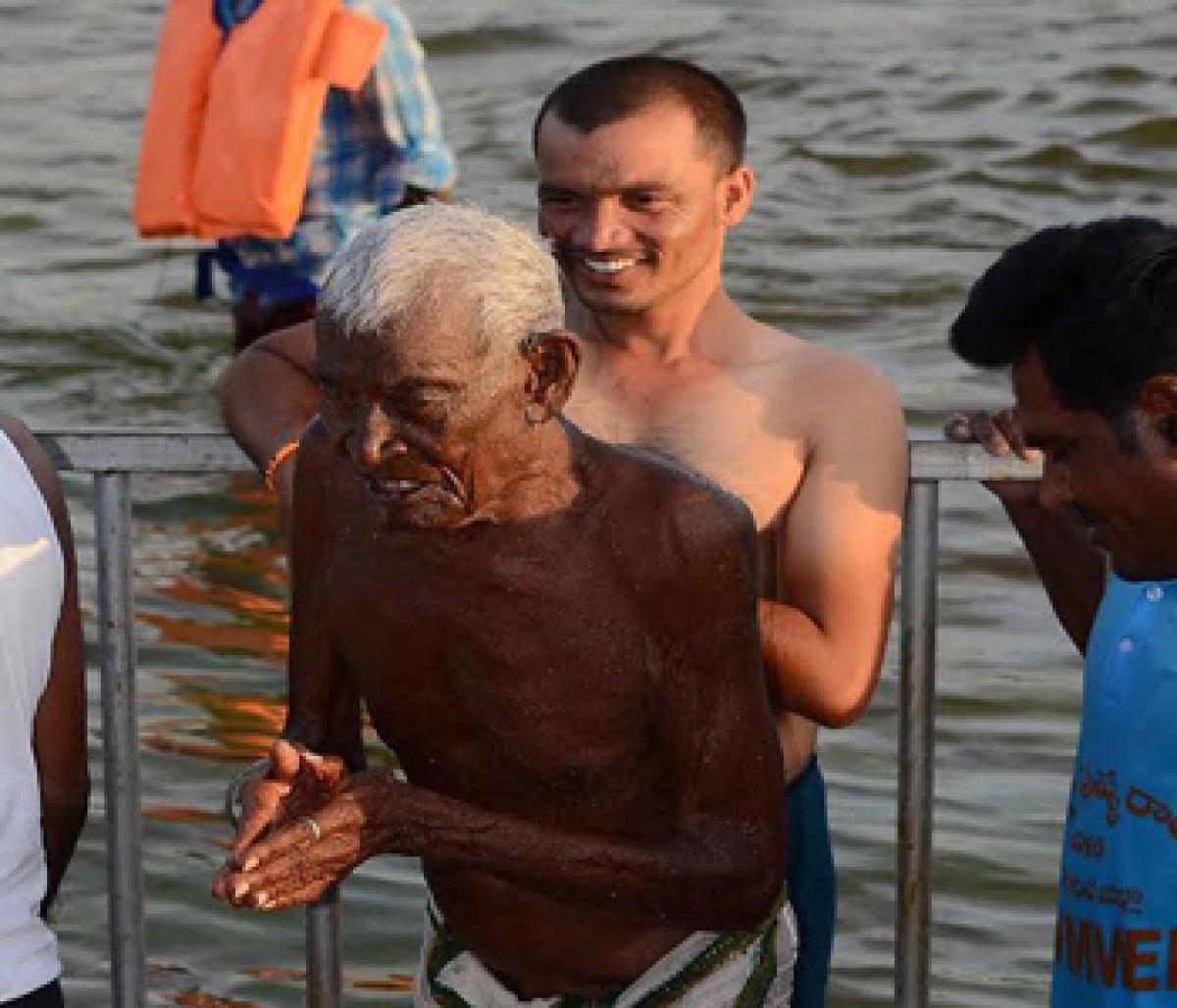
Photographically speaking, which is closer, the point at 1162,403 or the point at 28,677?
the point at 1162,403

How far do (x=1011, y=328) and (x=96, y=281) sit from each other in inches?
415

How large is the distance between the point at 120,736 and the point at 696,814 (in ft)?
3.61

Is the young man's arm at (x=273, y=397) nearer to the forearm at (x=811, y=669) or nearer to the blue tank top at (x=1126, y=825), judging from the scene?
the forearm at (x=811, y=669)

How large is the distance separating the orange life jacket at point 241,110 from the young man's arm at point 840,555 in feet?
17.8

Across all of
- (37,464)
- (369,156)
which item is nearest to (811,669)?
(37,464)

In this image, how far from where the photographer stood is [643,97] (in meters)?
4.07

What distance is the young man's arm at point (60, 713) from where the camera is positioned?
3.59 m

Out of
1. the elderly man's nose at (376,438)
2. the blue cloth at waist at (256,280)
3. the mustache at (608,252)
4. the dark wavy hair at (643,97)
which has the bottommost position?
the blue cloth at waist at (256,280)

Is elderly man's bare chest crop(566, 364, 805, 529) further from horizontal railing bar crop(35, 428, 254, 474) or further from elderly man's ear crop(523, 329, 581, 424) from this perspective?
elderly man's ear crop(523, 329, 581, 424)

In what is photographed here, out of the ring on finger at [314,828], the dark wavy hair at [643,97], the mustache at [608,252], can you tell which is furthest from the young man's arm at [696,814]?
the dark wavy hair at [643,97]

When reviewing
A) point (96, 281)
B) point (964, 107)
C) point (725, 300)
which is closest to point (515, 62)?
point (964, 107)

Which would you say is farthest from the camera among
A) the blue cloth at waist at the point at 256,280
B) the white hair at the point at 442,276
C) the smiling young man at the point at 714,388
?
the blue cloth at waist at the point at 256,280

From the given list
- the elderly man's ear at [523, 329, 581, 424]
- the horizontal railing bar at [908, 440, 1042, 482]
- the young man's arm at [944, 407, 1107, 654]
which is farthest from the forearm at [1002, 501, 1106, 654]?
the elderly man's ear at [523, 329, 581, 424]

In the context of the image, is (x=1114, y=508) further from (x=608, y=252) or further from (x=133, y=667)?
(x=133, y=667)
